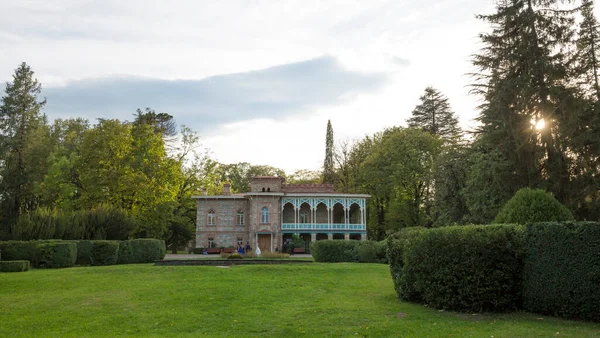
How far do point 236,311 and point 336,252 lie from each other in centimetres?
1558

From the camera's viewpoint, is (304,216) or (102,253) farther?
(304,216)

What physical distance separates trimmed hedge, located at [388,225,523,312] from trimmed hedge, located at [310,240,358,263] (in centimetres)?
1459

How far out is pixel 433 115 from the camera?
56.8 metres

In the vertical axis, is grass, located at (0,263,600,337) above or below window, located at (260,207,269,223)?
below

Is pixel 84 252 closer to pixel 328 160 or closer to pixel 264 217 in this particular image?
pixel 264 217

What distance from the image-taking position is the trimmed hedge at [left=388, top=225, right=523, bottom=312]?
984cm

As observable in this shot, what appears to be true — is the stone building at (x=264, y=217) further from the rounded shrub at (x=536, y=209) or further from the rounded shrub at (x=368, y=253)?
the rounded shrub at (x=536, y=209)

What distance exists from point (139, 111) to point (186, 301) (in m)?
36.1

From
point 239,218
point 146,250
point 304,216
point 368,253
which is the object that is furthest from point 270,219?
point 368,253

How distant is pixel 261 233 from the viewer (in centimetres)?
4359

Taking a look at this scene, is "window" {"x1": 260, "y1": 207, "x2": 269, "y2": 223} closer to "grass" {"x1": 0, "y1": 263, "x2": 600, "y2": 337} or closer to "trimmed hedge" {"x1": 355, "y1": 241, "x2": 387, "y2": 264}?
"trimmed hedge" {"x1": 355, "y1": 241, "x2": 387, "y2": 264}

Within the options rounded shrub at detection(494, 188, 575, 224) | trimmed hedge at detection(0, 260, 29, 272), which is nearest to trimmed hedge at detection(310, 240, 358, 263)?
rounded shrub at detection(494, 188, 575, 224)

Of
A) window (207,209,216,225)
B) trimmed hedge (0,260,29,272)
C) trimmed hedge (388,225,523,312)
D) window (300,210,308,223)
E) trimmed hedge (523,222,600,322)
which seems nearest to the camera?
Result: trimmed hedge (523,222,600,322)

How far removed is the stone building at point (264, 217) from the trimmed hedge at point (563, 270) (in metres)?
34.0
